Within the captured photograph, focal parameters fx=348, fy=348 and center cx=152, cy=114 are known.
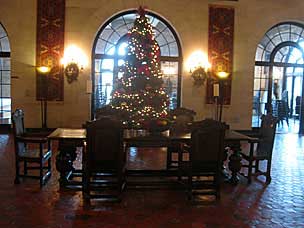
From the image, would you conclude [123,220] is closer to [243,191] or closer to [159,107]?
[243,191]

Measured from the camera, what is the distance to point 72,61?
8938 mm

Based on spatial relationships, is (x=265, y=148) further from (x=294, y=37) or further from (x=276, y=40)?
(x=294, y=37)

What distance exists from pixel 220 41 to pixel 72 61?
401cm

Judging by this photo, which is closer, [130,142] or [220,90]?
[130,142]

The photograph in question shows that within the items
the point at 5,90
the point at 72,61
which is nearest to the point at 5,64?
the point at 5,90

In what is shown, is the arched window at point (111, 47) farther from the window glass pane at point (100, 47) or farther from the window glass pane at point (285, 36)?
the window glass pane at point (285, 36)

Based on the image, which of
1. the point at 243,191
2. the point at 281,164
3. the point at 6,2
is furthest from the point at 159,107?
the point at 6,2

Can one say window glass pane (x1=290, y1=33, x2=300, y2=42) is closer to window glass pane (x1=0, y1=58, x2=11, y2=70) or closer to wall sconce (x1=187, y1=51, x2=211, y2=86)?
wall sconce (x1=187, y1=51, x2=211, y2=86)

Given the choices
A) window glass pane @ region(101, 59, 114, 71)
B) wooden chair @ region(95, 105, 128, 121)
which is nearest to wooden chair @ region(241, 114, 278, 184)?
wooden chair @ region(95, 105, 128, 121)

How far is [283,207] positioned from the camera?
13.2ft

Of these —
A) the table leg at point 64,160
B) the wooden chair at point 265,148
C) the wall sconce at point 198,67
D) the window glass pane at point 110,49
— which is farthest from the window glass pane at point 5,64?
the wooden chair at point 265,148

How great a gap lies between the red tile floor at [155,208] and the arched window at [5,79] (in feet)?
15.2

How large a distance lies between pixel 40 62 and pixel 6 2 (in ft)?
5.66

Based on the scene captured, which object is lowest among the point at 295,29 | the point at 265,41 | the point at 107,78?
the point at 107,78
